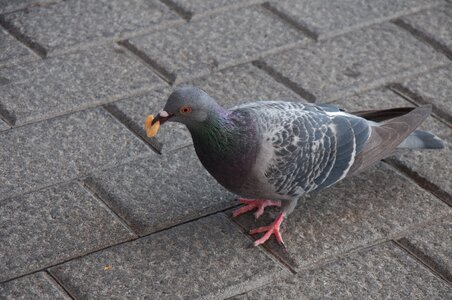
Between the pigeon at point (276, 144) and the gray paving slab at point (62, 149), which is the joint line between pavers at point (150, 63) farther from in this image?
the pigeon at point (276, 144)

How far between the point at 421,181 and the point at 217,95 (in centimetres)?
127

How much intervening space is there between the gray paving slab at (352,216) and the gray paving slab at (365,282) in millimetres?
90

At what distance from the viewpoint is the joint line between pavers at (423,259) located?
4.28 metres

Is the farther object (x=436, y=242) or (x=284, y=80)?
(x=284, y=80)

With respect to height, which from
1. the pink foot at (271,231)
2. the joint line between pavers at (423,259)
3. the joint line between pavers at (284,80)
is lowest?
the pink foot at (271,231)

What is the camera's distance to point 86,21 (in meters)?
5.88

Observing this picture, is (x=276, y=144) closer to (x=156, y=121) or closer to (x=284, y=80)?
(x=156, y=121)

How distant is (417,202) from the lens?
15.5 feet

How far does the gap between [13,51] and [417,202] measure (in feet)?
8.29

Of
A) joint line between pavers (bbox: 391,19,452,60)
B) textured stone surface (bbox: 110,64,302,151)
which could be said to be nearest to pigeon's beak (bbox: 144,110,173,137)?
textured stone surface (bbox: 110,64,302,151)

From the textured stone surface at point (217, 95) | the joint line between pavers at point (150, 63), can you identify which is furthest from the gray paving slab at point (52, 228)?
the joint line between pavers at point (150, 63)

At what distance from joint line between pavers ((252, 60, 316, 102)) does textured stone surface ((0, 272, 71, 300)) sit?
2.02 m

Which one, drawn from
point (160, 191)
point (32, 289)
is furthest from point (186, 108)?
point (32, 289)

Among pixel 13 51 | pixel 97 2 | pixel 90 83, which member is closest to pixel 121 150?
pixel 90 83
